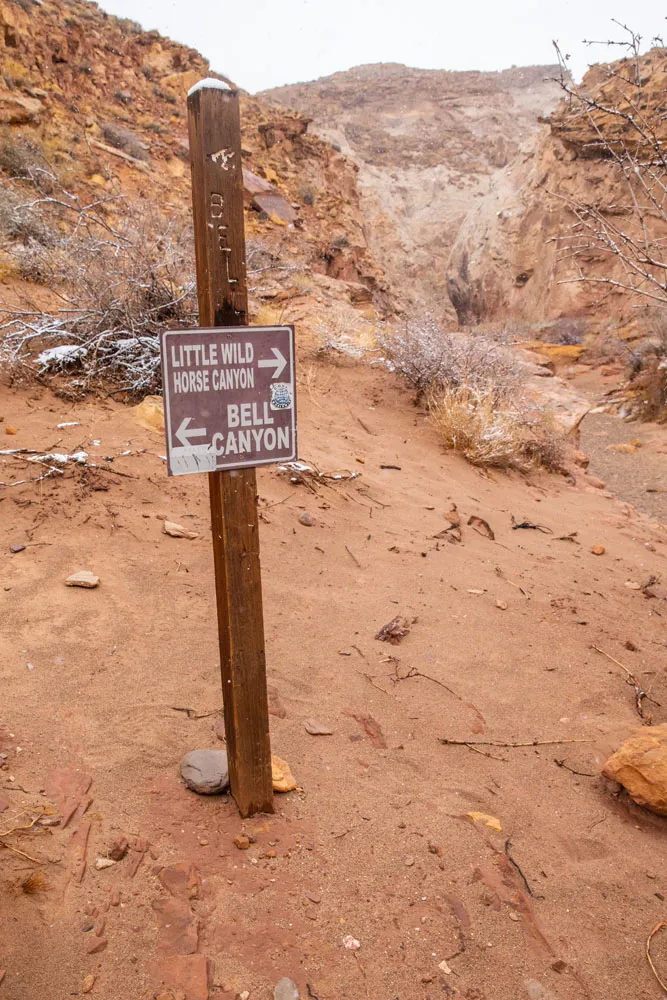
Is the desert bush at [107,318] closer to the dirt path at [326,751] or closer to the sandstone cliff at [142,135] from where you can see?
the dirt path at [326,751]

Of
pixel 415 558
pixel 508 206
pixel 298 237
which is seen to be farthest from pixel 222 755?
pixel 508 206

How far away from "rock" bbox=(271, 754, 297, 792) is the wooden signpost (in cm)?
31

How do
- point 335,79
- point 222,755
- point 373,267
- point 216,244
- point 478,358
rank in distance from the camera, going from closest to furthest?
point 216,244 → point 222,755 → point 478,358 → point 373,267 → point 335,79

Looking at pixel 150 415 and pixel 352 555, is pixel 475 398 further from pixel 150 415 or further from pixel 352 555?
pixel 150 415

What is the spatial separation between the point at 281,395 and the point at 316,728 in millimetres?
1573

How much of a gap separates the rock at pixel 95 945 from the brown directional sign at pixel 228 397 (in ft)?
4.01

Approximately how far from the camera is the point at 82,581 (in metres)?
3.50

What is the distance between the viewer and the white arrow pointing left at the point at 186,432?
1804 millimetres

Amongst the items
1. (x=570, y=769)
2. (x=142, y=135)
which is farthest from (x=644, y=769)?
(x=142, y=135)

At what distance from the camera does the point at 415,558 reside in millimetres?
4738

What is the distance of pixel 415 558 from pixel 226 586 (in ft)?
9.34

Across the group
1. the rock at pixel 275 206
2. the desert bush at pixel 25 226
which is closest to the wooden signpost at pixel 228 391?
the desert bush at pixel 25 226

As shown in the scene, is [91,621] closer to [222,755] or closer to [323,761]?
[222,755]

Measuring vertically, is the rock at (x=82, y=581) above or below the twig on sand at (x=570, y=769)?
above
